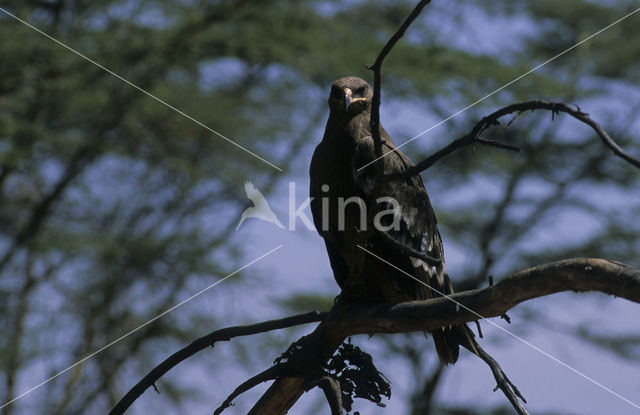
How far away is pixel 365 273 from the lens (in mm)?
2674


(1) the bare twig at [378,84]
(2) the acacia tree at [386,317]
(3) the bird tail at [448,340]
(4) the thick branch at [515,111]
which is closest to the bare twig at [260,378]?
(2) the acacia tree at [386,317]

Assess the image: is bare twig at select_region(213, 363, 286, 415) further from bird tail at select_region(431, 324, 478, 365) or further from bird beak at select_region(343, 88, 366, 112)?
bird beak at select_region(343, 88, 366, 112)

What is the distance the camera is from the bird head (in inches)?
108

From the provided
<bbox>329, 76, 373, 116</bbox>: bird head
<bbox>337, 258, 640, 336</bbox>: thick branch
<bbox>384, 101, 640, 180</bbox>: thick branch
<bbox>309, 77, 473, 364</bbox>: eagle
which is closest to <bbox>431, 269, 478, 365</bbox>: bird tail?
<bbox>309, 77, 473, 364</bbox>: eagle

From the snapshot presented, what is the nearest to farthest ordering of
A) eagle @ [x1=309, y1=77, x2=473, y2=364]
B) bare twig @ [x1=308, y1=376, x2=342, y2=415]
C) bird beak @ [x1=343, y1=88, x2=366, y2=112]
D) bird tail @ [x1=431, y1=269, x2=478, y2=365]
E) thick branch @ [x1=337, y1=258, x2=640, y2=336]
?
1. thick branch @ [x1=337, y1=258, x2=640, y2=336]
2. bare twig @ [x1=308, y1=376, x2=342, y2=415]
3. bird tail @ [x1=431, y1=269, x2=478, y2=365]
4. eagle @ [x1=309, y1=77, x2=473, y2=364]
5. bird beak @ [x1=343, y1=88, x2=366, y2=112]

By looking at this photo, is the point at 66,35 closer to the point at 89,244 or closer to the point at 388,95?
the point at 89,244

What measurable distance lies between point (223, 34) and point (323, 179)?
7307mm

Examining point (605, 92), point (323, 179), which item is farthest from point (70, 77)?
point (323, 179)

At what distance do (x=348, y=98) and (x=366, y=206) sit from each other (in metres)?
0.44

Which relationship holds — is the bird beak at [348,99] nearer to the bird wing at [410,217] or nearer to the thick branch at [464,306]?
the bird wing at [410,217]

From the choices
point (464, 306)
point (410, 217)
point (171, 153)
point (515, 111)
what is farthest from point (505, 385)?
point (171, 153)

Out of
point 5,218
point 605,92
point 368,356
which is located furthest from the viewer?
point 605,92

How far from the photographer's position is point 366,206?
2.49 m

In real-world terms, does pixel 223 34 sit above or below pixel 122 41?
above
